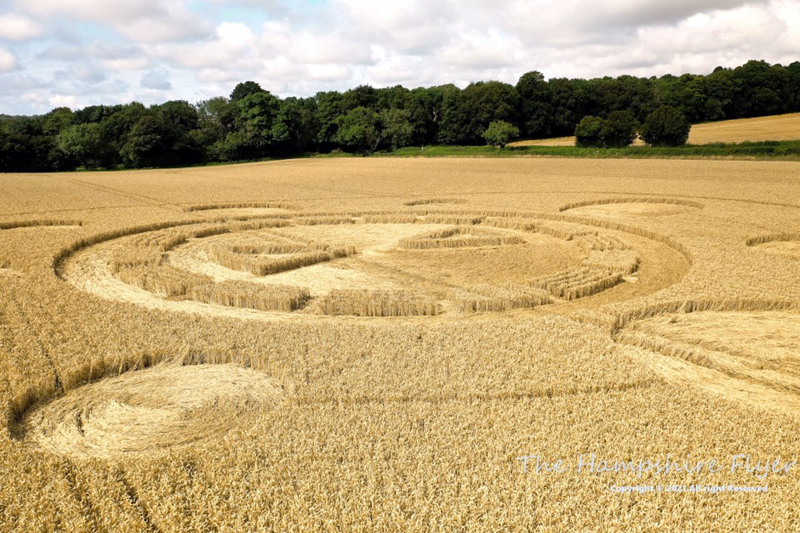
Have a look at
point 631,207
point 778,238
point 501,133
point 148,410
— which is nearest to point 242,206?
point 631,207

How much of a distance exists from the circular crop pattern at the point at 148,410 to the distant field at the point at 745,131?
69.1 m

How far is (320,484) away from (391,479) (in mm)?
687

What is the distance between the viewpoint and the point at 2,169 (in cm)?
7138

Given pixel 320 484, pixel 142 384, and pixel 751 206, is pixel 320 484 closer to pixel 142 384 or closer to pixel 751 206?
pixel 142 384

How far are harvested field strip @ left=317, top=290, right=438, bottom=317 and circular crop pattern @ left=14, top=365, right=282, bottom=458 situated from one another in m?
3.81

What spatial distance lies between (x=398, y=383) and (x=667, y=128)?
64.5m

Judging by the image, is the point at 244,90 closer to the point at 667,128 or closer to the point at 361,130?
the point at 361,130

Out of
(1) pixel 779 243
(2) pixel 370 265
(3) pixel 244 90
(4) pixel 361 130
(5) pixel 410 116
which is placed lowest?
(1) pixel 779 243

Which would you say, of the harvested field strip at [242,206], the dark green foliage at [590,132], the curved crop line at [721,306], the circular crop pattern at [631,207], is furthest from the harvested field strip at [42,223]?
the dark green foliage at [590,132]

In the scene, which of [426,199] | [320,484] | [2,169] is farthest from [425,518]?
[2,169]

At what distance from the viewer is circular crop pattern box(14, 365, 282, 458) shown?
672 centimetres

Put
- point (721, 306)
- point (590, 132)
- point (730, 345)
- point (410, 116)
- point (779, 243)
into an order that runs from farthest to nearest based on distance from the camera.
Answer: point (410, 116), point (590, 132), point (779, 243), point (721, 306), point (730, 345)

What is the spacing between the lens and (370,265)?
56.8ft

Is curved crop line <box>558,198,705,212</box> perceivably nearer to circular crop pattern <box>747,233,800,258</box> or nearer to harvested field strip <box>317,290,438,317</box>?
A: circular crop pattern <box>747,233,800,258</box>
